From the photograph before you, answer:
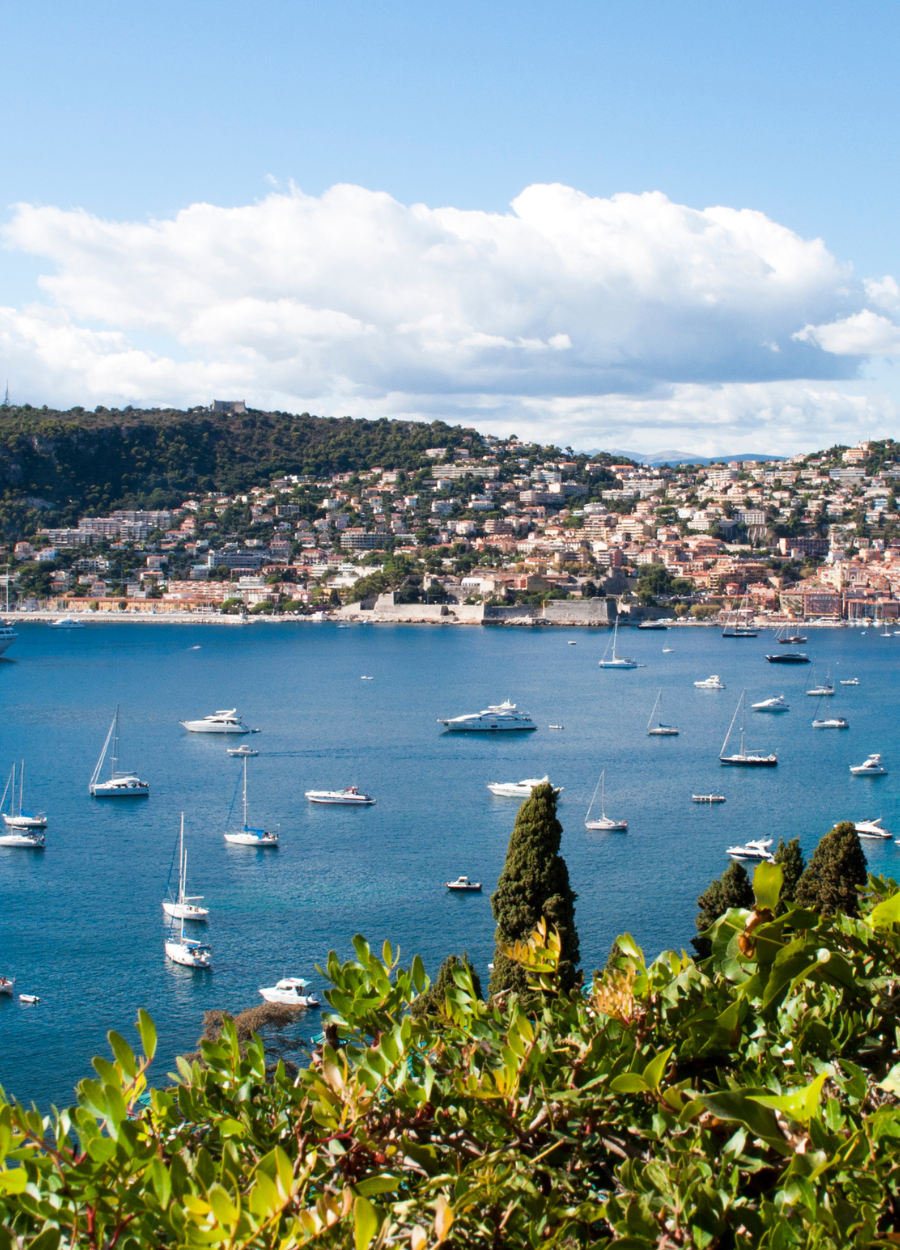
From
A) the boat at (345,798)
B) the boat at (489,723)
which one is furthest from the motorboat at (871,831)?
the boat at (489,723)

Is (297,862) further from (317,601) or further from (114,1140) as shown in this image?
(317,601)

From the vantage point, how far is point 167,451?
4065 inches

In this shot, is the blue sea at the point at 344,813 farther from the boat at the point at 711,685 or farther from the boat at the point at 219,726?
the boat at the point at 711,685

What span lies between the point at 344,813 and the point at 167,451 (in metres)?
88.3

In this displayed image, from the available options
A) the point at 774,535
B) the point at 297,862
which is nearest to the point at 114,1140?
the point at 297,862

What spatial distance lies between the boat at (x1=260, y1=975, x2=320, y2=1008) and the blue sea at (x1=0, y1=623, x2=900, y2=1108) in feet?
0.71

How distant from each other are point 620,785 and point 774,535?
7858 cm

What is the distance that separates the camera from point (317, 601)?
8012cm

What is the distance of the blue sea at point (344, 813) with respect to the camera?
12727mm

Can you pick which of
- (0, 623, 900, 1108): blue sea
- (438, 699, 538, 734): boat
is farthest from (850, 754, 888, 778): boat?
(438, 699, 538, 734): boat

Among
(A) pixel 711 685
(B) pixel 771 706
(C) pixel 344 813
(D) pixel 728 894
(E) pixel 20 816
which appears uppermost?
(D) pixel 728 894

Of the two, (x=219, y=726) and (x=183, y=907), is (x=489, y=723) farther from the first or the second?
(x=183, y=907)

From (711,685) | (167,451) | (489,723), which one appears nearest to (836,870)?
(489,723)

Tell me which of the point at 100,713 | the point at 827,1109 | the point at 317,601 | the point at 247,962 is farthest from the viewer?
the point at 317,601
